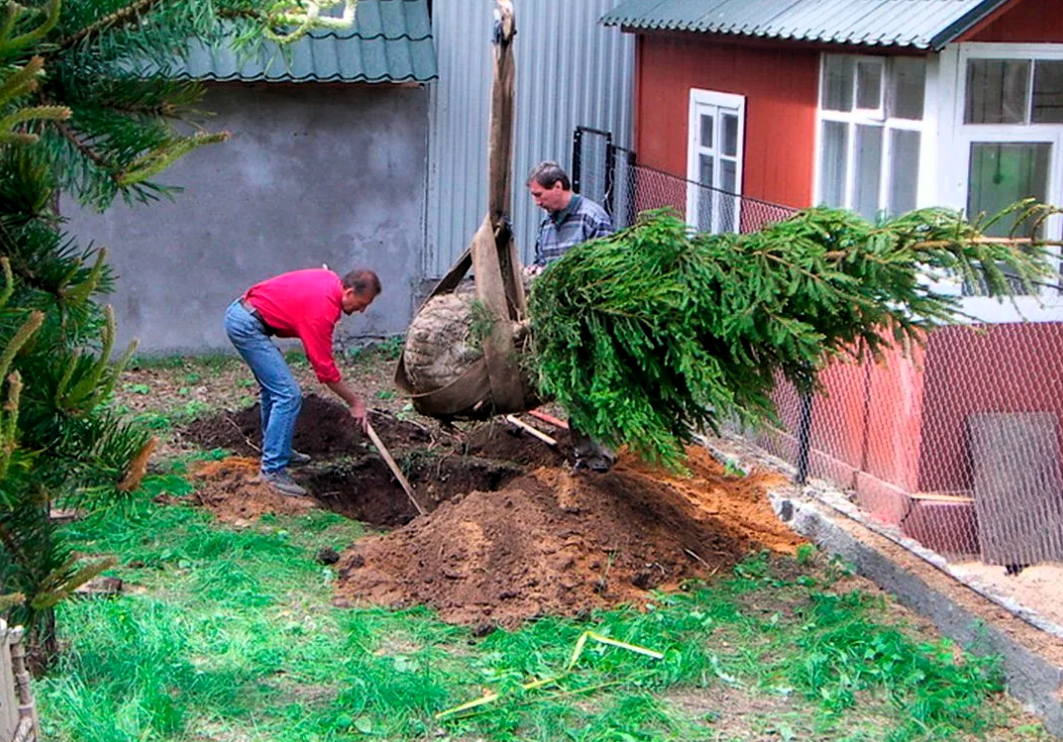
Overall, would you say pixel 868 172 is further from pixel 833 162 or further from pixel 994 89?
pixel 994 89

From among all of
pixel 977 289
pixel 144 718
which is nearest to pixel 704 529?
pixel 977 289

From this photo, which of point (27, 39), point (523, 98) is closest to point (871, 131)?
point (523, 98)

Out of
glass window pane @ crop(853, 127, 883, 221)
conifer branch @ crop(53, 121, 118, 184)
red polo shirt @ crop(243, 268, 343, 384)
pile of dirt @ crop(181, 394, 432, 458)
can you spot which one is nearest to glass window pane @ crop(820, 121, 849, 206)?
glass window pane @ crop(853, 127, 883, 221)

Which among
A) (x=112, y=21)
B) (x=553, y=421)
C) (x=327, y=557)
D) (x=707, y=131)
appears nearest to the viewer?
(x=112, y=21)

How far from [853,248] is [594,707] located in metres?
2.42

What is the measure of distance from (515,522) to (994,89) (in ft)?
13.4

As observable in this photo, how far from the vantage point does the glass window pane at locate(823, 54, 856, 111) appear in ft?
32.7

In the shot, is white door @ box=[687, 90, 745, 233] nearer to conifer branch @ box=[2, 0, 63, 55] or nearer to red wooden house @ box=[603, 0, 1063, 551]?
red wooden house @ box=[603, 0, 1063, 551]

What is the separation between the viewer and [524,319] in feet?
25.0

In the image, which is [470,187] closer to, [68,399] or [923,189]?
[923,189]

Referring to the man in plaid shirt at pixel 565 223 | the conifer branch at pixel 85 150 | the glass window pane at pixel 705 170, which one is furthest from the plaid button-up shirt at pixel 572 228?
the conifer branch at pixel 85 150

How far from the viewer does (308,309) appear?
28.4ft

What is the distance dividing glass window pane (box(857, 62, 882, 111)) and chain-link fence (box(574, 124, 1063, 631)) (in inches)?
40.5

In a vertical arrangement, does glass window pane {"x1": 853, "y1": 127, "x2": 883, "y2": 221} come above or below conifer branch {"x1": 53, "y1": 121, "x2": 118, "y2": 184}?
below
